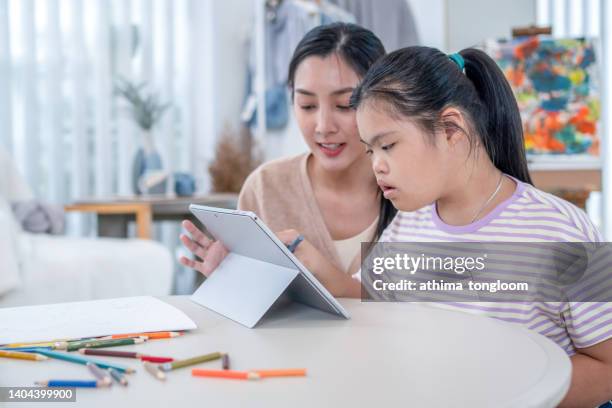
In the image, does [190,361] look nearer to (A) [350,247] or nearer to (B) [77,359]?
(B) [77,359]

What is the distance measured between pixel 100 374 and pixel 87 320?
24 centimetres

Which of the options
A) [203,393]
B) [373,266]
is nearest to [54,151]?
[373,266]

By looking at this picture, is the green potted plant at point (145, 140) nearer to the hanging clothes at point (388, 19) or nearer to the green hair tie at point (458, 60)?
the hanging clothes at point (388, 19)

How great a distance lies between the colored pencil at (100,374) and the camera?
61cm

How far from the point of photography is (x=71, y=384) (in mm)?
603

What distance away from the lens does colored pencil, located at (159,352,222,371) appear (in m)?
0.65

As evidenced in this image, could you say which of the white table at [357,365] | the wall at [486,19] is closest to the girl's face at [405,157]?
the white table at [357,365]

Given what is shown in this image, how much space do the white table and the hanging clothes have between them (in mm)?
2926

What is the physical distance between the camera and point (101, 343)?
29.5 inches

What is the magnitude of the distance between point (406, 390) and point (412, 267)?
2.11ft

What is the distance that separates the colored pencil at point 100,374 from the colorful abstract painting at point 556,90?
2431mm

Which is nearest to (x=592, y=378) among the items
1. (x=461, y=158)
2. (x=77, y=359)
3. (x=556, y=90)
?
(x=461, y=158)

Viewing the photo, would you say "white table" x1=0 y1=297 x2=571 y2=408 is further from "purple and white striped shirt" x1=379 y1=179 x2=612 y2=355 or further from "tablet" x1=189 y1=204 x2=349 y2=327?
"purple and white striped shirt" x1=379 y1=179 x2=612 y2=355

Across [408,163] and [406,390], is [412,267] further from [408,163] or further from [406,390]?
[406,390]
